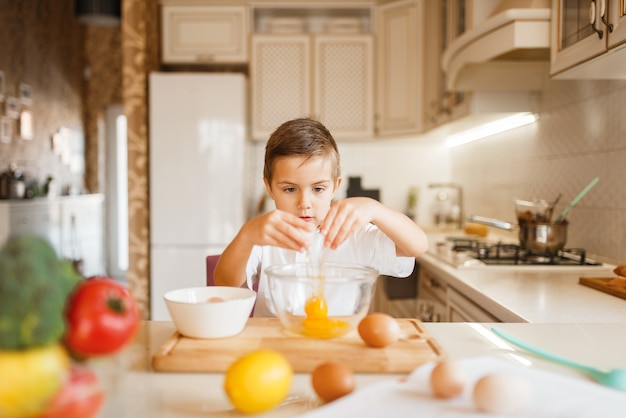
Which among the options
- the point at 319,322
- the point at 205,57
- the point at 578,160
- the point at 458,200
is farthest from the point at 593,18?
the point at 205,57

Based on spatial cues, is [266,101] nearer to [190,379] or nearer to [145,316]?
[145,316]

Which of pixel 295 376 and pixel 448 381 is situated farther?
pixel 295 376

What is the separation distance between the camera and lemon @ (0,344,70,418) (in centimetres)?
43

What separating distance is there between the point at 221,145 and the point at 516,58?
1797 millimetres

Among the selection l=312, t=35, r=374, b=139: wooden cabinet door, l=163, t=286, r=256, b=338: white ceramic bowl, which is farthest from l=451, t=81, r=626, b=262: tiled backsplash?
l=163, t=286, r=256, b=338: white ceramic bowl

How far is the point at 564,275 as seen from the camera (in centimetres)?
180

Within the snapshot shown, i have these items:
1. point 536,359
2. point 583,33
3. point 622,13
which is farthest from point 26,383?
point 583,33

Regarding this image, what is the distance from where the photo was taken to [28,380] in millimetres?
433

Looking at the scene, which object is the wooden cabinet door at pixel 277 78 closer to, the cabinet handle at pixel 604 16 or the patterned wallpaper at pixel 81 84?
the patterned wallpaper at pixel 81 84

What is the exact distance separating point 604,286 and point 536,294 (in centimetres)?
19

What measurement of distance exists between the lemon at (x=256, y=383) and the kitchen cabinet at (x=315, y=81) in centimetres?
315

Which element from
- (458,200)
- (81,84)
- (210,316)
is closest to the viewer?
(210,316)

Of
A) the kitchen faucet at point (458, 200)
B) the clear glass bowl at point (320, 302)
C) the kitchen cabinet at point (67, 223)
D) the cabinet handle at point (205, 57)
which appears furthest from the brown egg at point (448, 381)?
the kitchen cabinet at point (67, 223)

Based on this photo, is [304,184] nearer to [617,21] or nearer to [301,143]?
[301,143]
